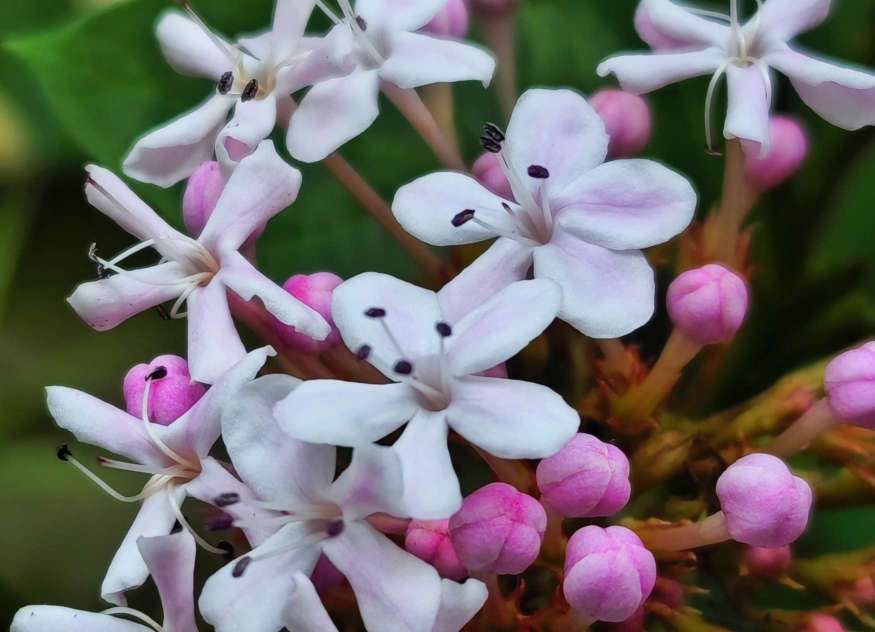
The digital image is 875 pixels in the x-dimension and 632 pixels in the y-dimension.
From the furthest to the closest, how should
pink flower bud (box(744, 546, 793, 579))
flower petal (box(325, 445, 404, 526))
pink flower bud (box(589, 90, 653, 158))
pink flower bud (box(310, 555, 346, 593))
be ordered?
1. pink flower bud (box(589, 90, 653, 158))
2. pink flower bud (box(744, 546, 793, 579))
3. pink flower bud (box(310, 555, 346, 593))
4. flower petal (box(325, 445, 404, 526))

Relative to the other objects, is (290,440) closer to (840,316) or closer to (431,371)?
(431,371)

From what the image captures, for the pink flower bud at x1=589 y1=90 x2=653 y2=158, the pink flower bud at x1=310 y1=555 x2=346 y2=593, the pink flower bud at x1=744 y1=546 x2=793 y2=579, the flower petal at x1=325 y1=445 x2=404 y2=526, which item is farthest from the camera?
the pink flower bud at x1=589 y1=90 x2=653 y2=158

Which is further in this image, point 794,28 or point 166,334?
point 166,334

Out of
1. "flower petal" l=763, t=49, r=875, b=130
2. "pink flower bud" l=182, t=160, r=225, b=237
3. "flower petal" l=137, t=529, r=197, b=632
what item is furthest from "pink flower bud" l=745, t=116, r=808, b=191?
"flower petal" l=137, t=529, r=197, b=632

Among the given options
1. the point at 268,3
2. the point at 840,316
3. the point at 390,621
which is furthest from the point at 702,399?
the point at 268,3

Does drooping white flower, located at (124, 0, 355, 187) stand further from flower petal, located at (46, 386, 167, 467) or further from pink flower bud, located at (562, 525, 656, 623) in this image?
pink flower bud, located at (562, 525, 656, 623)

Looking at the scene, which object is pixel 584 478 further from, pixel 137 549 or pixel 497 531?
pixel 137 549

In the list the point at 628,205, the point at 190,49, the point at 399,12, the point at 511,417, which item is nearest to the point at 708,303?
the point at 628,205

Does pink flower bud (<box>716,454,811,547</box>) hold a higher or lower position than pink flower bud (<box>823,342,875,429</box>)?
lower
